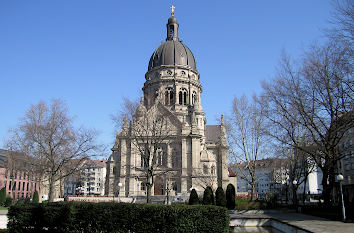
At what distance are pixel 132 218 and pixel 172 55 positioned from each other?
51.9 meters

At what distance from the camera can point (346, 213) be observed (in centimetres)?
1977

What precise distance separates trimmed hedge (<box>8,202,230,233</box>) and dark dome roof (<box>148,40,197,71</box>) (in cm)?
4990

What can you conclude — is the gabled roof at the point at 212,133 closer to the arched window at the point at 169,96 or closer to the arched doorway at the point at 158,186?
the arched window at the point at 169,96

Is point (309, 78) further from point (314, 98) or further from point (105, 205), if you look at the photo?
point (105, 205)

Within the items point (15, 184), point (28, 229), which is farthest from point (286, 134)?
point (15, 184)

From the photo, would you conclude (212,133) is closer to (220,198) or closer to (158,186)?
(158,186)

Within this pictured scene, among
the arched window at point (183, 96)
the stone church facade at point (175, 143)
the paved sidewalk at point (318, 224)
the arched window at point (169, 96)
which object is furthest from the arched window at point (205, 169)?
the paved sidewalk at point (318, 224)

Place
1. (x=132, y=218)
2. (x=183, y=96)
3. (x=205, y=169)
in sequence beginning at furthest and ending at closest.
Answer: (x=183, y=96) → (x=205, y=169) → (x=132, y=218)

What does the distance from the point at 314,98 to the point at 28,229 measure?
20.3 metres

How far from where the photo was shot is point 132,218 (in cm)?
1345

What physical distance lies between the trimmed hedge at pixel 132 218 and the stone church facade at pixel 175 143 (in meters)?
22.4

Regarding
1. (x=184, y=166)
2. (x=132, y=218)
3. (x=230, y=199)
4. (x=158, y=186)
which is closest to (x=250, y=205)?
(x=230, y=199)

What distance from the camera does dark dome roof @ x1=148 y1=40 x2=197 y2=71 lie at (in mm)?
→ 62281

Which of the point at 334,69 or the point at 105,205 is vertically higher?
the point at 334,69
